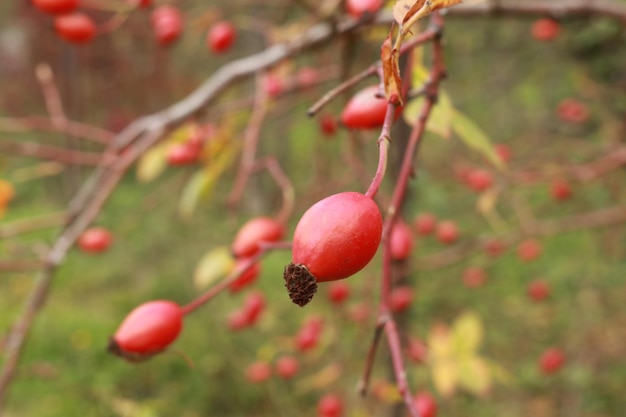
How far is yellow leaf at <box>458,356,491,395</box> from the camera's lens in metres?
1.29

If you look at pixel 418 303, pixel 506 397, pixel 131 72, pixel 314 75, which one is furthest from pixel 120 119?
pixel 314 75

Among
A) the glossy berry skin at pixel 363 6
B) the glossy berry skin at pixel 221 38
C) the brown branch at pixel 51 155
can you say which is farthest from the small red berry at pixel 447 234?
the glossy berry skin at pixel 363 6

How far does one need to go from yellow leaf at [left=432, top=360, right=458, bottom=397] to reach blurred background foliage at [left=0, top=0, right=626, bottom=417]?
12 cm

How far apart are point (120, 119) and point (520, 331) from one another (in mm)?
5600

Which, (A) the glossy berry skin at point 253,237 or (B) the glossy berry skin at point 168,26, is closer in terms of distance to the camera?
(A) the glossy berry skin at point 253,237

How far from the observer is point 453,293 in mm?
4234

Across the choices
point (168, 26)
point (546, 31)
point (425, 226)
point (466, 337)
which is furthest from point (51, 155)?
point (546, 31)

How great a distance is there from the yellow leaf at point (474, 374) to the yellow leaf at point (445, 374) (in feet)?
0.05

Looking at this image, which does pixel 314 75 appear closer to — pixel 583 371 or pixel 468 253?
pixel 468 253

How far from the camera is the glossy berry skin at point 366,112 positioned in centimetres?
56

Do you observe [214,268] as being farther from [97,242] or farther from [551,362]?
[551,362]

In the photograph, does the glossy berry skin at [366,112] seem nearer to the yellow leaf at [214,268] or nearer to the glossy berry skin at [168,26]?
the yellow leaf at [214,268]

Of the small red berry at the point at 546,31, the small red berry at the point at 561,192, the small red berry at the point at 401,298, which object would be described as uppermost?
the small red berry at the point at 546,31

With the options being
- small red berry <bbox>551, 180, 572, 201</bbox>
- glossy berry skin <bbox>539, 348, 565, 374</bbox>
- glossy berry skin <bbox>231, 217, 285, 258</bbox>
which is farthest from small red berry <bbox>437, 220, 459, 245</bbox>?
glossy berry skin <bbox>231, 217, 285, 258</bbox>
